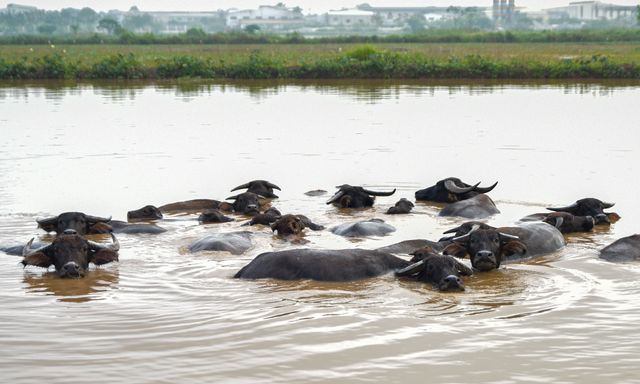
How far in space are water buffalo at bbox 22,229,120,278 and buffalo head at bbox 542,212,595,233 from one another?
415 cm

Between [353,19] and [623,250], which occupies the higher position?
[353,19]

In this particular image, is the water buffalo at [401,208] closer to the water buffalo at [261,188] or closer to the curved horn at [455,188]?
the curved horn at [455,188]

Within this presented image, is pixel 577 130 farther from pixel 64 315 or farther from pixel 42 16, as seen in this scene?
pixel 42 16

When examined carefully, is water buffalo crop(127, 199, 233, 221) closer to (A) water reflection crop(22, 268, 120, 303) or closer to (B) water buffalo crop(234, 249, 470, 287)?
(A) water reflection crop(22, 268, 120, 303)

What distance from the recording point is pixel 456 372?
5562 mm

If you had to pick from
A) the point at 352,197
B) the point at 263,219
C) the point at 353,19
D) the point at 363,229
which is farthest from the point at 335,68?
the point at 353,19

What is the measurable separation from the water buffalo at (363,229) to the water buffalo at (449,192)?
73.4 inches

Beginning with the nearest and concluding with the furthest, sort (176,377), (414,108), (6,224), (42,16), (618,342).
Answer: (176,377), (618,342), (6,224), (414,108), (42,16)

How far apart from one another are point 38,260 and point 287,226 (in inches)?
92.8

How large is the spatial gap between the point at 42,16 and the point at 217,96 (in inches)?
5811

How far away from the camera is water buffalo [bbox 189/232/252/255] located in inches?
338

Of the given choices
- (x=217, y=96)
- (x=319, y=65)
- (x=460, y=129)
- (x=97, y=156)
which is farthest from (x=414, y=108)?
(x=319, y=65)

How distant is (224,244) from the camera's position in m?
8.64

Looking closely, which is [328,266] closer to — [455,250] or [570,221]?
[455,250]
